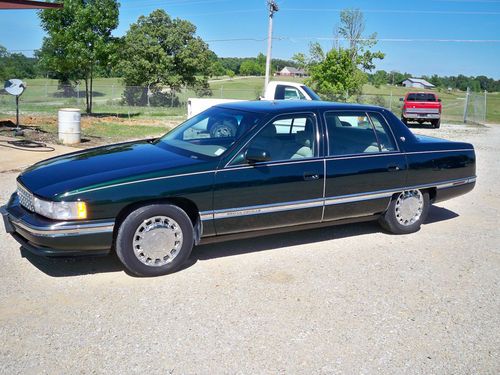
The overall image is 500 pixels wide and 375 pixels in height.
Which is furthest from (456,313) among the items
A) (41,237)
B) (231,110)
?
(41,237)

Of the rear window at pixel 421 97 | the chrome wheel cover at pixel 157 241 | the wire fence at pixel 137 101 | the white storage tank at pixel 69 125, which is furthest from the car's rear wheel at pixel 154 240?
the wire fence at pixel 137 101

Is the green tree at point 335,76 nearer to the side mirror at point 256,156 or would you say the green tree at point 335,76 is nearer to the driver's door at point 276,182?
the driver's door at point 276,182

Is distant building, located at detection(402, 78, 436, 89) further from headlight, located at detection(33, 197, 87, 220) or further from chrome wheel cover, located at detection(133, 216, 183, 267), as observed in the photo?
headlight, located at detection(33, 197, 87, 220)

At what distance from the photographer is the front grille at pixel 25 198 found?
4382 mm

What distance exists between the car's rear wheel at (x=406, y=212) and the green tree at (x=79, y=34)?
20.6m

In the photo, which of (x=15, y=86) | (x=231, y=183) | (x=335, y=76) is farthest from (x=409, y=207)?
(x=335, y=76)

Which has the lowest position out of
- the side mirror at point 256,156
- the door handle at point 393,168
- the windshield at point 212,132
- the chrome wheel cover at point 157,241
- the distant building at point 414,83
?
the chrome wheel cover at point 157,241

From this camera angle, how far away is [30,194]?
439 cm

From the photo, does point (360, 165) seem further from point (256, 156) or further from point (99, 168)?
point (99, 168)

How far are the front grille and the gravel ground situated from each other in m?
0.61

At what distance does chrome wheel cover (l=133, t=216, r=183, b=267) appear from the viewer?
442 centimetres

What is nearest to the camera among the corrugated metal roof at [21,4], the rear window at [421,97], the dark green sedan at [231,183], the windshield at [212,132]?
the dark green sedan at [231,183]

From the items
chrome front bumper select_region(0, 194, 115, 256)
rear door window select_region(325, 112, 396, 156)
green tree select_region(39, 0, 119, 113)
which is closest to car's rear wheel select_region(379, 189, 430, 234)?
rear door window select_region(325, 112, 396, 156)

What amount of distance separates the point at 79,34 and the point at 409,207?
21246 millimetres
